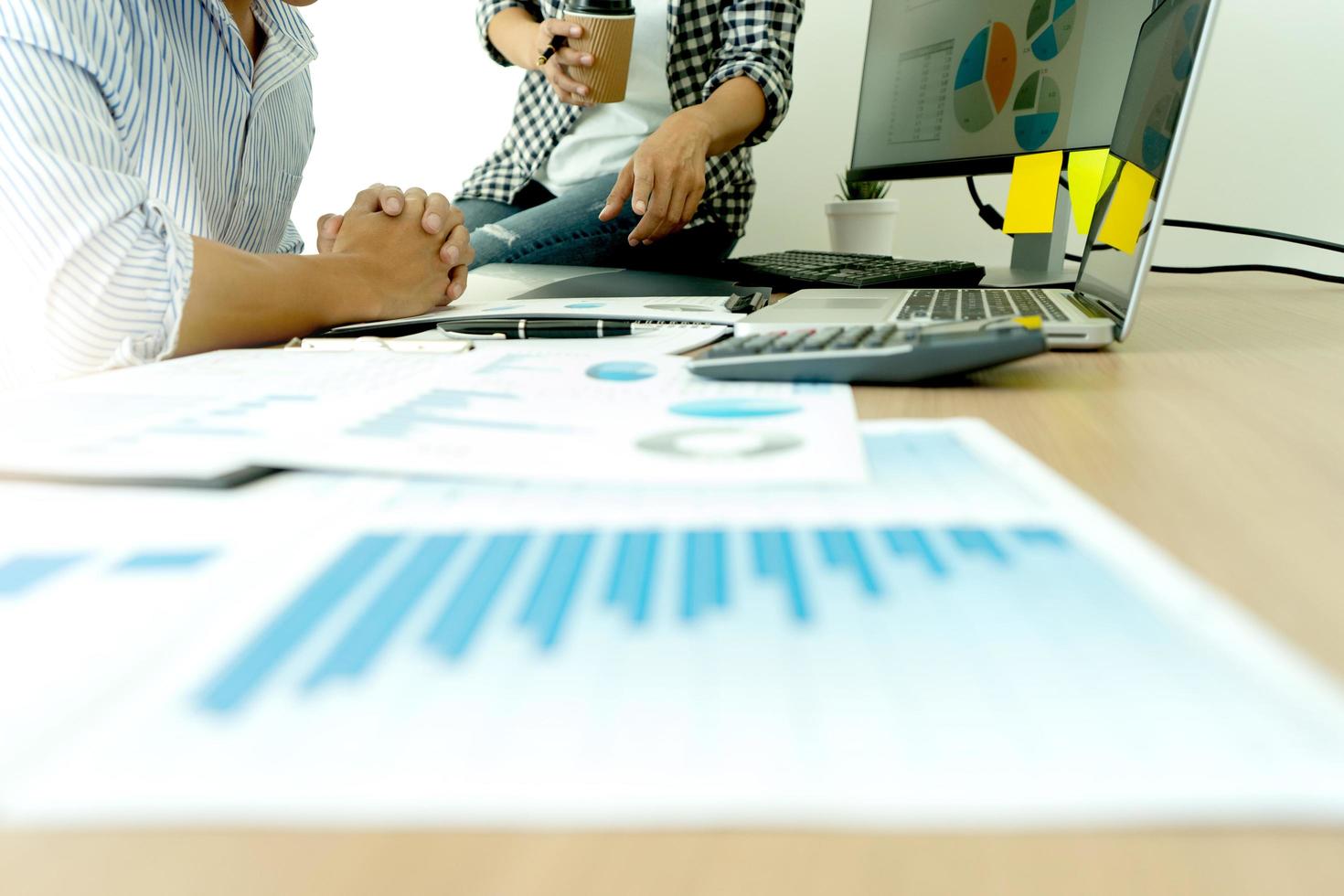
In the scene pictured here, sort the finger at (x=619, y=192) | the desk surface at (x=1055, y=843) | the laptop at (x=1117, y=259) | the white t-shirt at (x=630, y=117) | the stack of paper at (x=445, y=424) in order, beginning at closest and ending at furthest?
the desk surface at (x=1055, y=843) < the stack of paper at (x=445, y=424) < the laptop at (x=1117, y=259) < the finger at (x=619, y=192) < the white t-shirt at (x=630, y=117)

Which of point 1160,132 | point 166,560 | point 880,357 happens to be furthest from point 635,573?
point 1160,132

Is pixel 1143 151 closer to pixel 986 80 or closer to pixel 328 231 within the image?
pixel 986 80

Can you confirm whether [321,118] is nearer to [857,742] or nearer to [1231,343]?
[1231,343]

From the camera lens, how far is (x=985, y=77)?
1055 millimetres

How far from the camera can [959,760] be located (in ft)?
0.44

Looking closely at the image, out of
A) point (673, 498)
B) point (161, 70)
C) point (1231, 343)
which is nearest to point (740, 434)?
point (673, 498)

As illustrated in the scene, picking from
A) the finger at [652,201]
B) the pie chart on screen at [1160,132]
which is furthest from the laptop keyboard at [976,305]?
the finger at [652,201]

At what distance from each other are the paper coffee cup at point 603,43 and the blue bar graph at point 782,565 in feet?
2.54

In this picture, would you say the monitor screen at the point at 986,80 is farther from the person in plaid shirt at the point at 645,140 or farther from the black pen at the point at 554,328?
the black pen at the point at 554,328

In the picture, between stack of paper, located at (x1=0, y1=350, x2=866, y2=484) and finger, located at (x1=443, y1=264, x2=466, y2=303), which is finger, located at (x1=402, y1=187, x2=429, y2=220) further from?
stack of paper, located at (x1=0, y1=350, x2=866, y2=484)

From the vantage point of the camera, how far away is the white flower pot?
132cm

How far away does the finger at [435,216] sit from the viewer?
76 cm

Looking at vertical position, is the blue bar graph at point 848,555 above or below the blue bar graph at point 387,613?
above

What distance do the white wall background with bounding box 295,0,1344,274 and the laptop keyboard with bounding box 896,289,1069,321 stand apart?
995 millimetres
